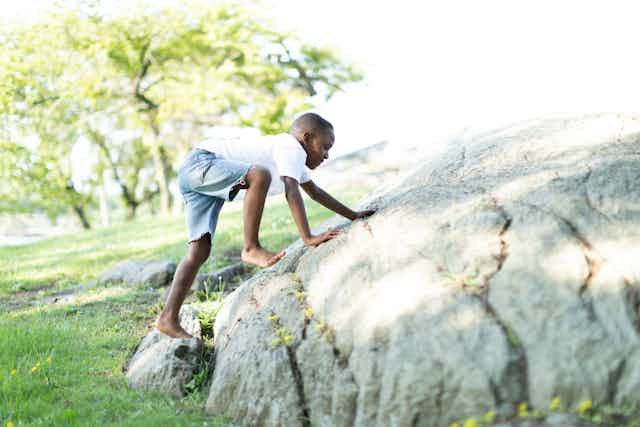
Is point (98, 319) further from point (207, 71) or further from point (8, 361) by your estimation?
point (207, 71)

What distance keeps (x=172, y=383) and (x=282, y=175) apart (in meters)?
1.78

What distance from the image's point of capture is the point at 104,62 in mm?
25188

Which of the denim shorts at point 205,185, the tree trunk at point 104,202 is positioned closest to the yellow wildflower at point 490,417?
the denim shorts at point 205,185

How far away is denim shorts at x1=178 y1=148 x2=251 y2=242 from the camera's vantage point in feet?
15.3

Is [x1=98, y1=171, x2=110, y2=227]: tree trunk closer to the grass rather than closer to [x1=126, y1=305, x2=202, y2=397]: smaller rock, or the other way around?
Answer: the grass

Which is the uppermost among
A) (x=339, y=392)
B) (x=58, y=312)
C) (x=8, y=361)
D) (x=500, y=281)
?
(x=500, y=281)

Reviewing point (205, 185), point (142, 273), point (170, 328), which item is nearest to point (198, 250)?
point (205, 185)

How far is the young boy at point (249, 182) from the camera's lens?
459cm

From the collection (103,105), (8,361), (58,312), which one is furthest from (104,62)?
(8,361)

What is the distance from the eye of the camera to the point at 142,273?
27.5ft

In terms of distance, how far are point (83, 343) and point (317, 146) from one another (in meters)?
2.99

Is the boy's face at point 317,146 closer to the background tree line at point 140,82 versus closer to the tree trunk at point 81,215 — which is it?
the background tree line at point 140,82

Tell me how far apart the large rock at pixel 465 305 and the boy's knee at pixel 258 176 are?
2.22ft

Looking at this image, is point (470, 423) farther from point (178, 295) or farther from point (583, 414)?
point (178, 295)
